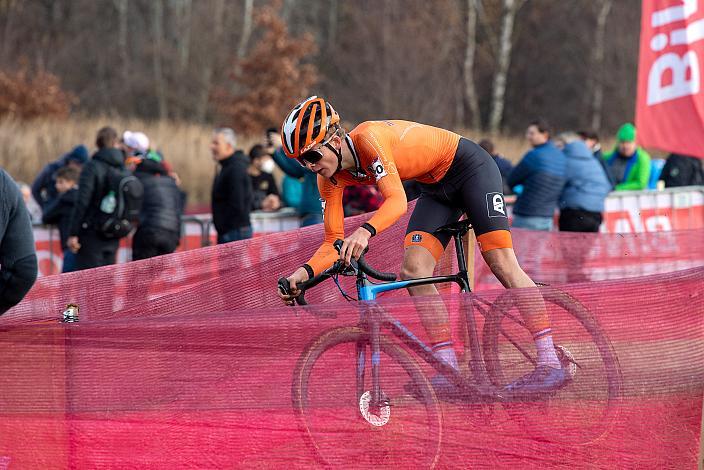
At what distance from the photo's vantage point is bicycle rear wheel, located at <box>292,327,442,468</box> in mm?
5105

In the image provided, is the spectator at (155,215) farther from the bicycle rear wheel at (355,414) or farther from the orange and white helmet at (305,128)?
the bicycle rear wheel at (355,414)

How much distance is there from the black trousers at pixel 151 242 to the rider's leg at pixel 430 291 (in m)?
5.23

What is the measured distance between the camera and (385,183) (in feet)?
19.1

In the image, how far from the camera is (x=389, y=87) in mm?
35531

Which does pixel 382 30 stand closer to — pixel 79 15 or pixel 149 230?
pixel 79 15

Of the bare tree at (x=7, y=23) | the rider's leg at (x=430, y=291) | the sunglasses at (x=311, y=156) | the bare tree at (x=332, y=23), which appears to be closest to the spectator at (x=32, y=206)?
the rider's leg at (x=430, y=291)

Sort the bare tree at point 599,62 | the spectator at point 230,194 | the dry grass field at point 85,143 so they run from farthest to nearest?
1. the bare tree at point 599,62
2. the dry grass field at point 85,143
3. the spectator at point 230,194

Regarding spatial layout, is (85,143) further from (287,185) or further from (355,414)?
(355,414)

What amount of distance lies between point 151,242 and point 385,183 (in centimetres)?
591

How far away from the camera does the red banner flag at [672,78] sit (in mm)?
9055

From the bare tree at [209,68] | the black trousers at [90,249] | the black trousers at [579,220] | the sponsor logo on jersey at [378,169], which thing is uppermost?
the bare tree at [209,68]

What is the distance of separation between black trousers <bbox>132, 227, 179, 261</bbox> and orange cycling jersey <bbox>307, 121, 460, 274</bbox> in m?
5.28

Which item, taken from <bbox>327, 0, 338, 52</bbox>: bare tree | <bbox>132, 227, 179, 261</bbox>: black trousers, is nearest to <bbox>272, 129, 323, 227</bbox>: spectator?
<bbox>132, 227, 179, 261</bbox>: black trousers

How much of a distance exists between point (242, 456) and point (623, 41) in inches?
1559
